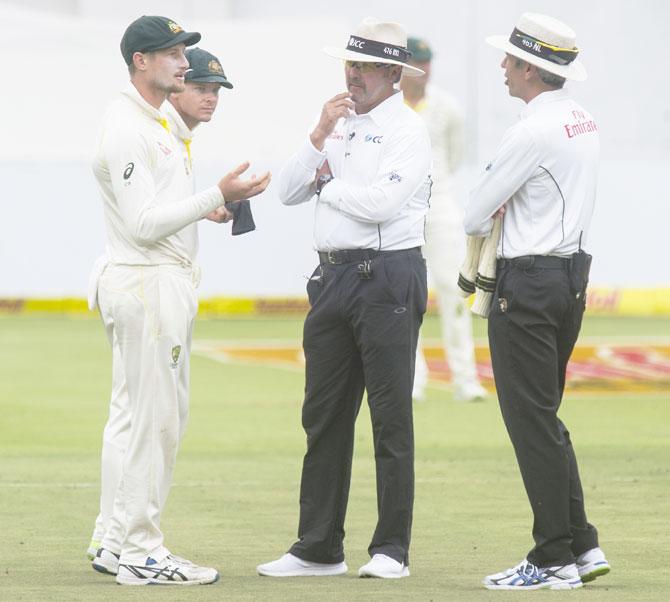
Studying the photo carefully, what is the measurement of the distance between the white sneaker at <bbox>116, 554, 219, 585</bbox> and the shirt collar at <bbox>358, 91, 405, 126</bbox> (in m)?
1.90

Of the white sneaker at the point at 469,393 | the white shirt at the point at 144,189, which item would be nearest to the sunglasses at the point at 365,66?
the white shirt at the point at 144,189

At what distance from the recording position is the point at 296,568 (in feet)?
21.9

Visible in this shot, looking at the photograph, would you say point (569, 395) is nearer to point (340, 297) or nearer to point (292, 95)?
point (340, 297)

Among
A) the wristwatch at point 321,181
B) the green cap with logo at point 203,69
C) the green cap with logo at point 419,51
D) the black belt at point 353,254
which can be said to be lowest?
the black belt at point 353,254

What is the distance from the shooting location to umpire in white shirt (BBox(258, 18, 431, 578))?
21.6ft

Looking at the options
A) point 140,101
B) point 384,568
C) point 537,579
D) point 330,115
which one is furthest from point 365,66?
point 537,579

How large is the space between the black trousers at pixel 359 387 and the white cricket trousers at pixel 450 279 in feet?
18.2

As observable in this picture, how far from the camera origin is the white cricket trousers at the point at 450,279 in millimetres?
12414

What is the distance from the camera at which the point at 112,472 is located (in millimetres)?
6812

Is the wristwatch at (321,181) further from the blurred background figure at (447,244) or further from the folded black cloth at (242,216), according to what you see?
the blurred background figure at (447,244)

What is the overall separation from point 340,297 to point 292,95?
16.3 metres

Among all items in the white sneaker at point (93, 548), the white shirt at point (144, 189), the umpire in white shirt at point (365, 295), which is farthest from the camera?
the white sneaker at point (93, 548)

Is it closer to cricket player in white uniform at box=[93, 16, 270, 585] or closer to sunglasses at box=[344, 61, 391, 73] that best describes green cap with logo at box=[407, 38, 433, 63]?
sunglasses at box=[344, 61, 391, 73]

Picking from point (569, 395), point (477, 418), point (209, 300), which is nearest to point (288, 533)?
point (477, 418)
